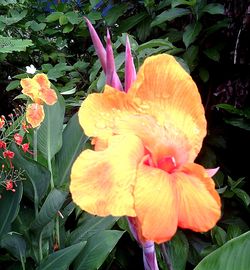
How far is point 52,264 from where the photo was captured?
143 cm

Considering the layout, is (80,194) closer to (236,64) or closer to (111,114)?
(111,114)

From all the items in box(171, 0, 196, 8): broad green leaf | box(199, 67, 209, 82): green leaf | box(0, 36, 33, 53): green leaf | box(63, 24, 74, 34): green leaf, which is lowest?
box(199, 67, 209, 82): green leaf

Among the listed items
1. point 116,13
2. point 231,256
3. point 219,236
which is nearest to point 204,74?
point 116,13

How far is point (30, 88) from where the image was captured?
1.18 meters

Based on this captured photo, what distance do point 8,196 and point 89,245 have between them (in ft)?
0.97

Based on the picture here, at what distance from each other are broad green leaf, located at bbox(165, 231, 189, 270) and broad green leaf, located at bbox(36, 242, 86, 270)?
Answer: 59 centimetres

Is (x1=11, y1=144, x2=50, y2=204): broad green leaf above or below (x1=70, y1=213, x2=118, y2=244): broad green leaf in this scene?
above

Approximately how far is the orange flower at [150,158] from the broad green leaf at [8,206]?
87 centimetres

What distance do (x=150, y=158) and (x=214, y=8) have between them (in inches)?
64.0

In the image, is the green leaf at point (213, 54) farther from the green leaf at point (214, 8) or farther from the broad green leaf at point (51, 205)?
the broad green leaf at point (51, 205)

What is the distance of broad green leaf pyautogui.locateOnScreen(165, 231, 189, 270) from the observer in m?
1.93

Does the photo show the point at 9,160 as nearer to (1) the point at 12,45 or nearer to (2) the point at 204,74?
(1) the point at 12,45

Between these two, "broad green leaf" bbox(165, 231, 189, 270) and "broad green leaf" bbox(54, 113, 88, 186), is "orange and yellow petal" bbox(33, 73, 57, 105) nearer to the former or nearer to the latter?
"broad green leaf" bbox(54, 113, 88, 186)

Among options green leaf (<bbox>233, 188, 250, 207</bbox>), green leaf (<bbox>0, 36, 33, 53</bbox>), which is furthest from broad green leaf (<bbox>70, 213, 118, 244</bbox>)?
green leaf (<bbox>0, 36, 33, 53</bbox>)
